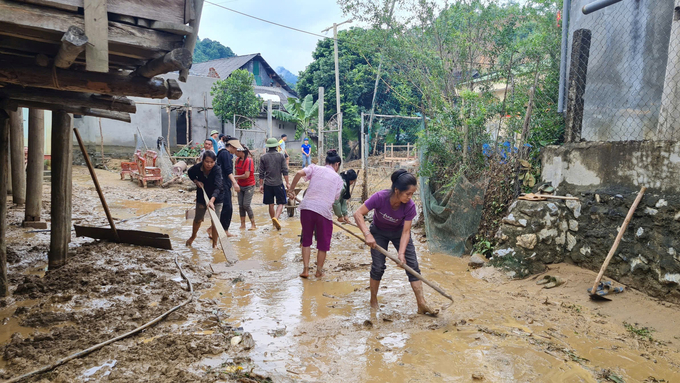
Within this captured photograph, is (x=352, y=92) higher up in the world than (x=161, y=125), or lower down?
higher up

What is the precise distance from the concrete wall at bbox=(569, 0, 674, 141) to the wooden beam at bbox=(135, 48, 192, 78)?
15.6 ft

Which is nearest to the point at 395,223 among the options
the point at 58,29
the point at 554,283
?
the point at 554,283

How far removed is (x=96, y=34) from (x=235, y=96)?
1965 centimetres

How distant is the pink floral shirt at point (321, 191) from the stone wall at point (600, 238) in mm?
2256

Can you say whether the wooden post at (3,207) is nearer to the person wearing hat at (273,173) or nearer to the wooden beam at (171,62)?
the wooden beam at (171,62)

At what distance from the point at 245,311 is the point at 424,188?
4.32 metres

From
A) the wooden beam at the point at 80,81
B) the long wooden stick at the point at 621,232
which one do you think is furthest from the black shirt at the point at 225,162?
the long wooden stick at the point at 621,232

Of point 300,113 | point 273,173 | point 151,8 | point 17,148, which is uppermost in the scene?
point 300,113

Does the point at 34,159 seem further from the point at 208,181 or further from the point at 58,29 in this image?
the point at 58,29

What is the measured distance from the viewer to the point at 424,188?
801 centimetres

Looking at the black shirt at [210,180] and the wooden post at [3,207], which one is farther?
the black shirt at [210,180]

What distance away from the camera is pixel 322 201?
5715 mm

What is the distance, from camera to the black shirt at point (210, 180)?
271 inches

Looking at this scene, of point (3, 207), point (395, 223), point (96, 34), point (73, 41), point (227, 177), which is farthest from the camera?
point (227, 177)
